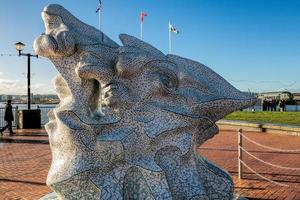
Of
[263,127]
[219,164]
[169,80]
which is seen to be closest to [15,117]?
[263,127]

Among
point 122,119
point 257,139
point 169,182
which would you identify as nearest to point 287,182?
point 169,182

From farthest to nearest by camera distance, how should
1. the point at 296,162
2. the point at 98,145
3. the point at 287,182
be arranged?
the point at 296,162 < the point at 287,182 < the point at 98,145

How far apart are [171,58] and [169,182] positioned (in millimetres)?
2082

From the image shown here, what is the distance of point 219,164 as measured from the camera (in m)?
11.9

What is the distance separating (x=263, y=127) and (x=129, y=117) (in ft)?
48.3

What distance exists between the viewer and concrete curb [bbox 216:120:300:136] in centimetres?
1828

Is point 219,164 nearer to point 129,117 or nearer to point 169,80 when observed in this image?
point 169,80

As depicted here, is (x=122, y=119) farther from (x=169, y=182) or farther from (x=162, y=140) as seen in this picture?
(x=169, y=182)

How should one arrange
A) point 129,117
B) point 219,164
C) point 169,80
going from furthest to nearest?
point 219,164 < point 169,80 < point 129,117

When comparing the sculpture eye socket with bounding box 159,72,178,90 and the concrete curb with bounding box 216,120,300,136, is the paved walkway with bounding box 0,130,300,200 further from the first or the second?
the sculpture eye socket with bounding box 159,72,178,90

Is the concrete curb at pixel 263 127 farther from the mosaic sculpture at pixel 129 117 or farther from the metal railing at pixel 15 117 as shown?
the mosaic sculpture at pixel 129 117

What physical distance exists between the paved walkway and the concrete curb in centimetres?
39

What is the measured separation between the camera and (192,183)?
667cm

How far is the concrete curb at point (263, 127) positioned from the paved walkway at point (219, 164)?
394 mm
